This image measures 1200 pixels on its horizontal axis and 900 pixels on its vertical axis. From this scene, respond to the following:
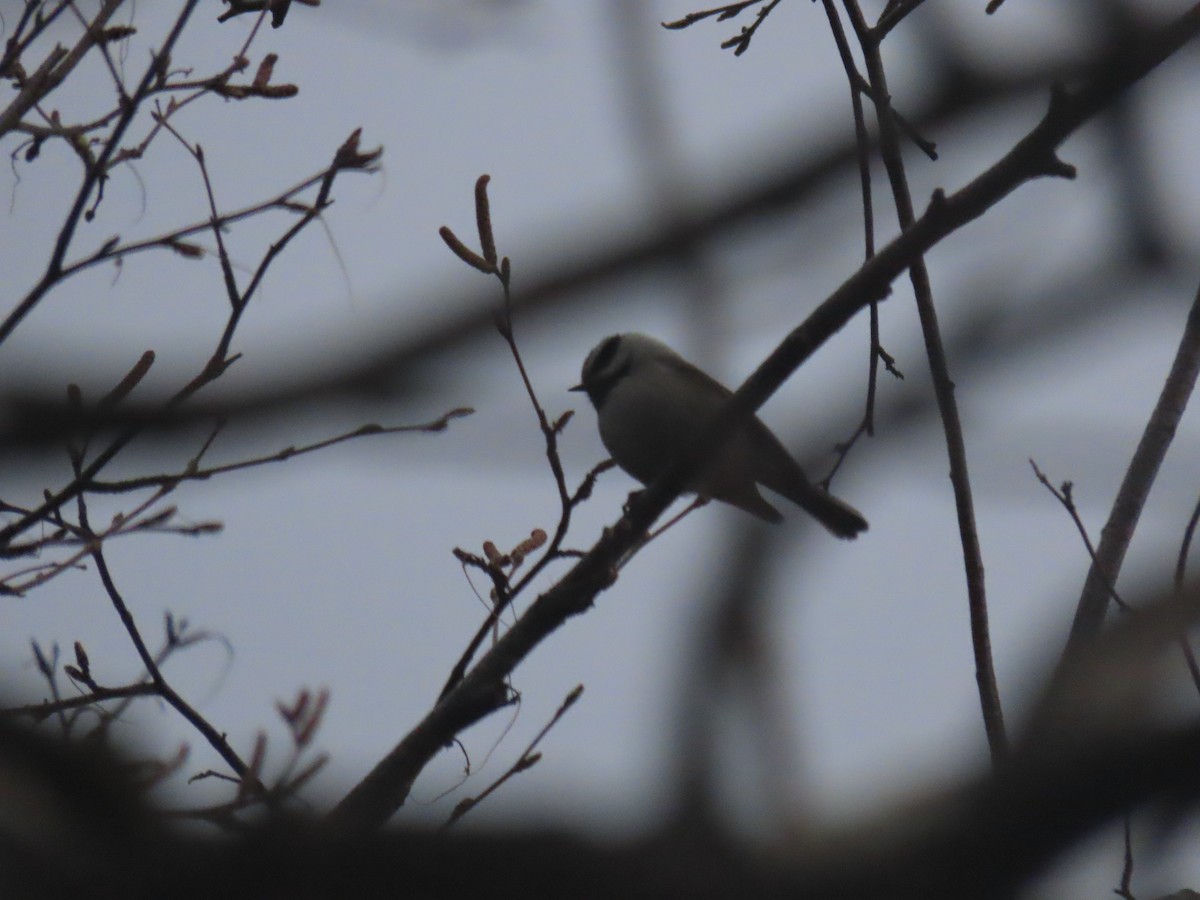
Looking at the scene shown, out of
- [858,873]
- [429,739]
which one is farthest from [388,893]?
[429,739]

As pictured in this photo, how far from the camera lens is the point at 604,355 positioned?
278 inches

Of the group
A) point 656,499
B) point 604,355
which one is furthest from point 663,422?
point 656,499

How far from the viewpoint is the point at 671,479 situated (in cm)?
312

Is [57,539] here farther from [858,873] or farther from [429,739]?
[858,873]

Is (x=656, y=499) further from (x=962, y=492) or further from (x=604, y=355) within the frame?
(x=604, y=355)

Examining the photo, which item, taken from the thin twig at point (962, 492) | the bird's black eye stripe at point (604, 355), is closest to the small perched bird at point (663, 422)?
the bird's black eye stripe at point (604, 355)

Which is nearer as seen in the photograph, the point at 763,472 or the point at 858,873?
the point at 858,873

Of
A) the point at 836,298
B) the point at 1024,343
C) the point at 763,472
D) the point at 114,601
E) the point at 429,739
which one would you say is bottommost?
the point at 1024,343

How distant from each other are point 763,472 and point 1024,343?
4.69 metres

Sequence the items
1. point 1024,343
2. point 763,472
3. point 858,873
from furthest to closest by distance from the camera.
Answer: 1. point 763,472
2. point 1024,343
3. point 858,873

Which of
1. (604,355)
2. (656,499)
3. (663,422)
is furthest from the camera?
(604,355)

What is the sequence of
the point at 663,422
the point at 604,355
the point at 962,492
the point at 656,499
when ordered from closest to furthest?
the point at 656,499, the point at 962,492, the point at 663,422, the point at 604,355

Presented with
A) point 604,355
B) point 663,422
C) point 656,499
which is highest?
point 604,355

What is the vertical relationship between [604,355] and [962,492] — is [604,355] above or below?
above
